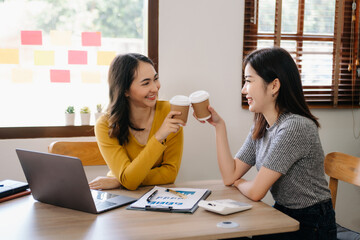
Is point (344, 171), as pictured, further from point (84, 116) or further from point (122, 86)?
point (84, 116)

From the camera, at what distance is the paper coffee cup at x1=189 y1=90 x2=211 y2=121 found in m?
1.60

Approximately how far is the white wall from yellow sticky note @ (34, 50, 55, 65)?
1.67ft

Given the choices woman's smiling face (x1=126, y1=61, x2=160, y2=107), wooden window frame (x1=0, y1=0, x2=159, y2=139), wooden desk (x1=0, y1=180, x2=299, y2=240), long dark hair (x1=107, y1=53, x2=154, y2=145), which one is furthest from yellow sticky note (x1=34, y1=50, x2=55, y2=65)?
wooden desk (x1=0, y1=180, x2=299, y2=240)

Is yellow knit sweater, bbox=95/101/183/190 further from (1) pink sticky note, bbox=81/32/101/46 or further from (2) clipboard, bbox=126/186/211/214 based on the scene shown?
(1) pink sticky note, bbox=81/32/101/46

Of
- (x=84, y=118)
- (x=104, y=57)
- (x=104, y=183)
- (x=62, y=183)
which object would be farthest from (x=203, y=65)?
(x=62, y=183)

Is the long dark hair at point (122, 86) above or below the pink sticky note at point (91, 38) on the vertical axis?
below

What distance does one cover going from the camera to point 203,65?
2.59 m

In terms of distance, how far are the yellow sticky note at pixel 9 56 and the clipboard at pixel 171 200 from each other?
1403 mm

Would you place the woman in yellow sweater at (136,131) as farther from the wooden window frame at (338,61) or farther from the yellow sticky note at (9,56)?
the wooden window frame at (338,61)

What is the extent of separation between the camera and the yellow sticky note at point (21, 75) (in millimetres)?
2432

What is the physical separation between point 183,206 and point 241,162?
0.56 meters

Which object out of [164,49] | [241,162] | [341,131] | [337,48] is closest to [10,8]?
[164,49]

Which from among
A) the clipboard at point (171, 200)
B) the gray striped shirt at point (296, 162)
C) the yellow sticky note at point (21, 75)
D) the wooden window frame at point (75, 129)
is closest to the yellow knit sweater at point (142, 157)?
the clipboard at point (171, 200)

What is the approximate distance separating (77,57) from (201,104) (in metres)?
1.23
